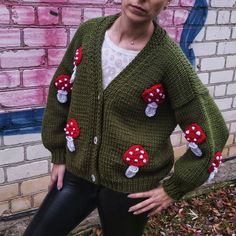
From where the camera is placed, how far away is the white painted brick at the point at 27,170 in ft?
8.80

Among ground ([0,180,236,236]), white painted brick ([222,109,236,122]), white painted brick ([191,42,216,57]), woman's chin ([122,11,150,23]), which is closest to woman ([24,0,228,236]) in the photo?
woman's chin ([122,11,150,23])

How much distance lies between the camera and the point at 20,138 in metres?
2.64

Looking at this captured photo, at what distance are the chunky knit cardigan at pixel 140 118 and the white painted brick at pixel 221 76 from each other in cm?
176

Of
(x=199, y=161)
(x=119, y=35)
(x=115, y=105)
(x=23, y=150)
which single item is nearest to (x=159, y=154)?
(x=199, y=161)

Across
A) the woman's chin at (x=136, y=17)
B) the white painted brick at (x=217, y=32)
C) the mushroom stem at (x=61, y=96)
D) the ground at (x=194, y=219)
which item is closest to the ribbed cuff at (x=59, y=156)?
the mushroom stem at (x=61, y=96)

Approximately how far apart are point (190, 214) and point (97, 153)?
1.88m

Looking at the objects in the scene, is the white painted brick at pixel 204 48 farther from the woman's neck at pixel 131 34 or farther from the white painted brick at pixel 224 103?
the woman's neck at pixel 131 34

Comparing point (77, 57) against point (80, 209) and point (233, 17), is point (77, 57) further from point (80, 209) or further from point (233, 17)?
point (233, 17)

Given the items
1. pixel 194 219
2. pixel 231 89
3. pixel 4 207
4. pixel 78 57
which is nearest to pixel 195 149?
pixel 78 57

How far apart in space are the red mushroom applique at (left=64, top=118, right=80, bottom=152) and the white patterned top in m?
0.21

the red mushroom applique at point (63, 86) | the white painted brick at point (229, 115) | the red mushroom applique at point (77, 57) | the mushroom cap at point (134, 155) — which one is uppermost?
the red mushroom applique at point (77, 57)

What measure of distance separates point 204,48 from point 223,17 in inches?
11.8

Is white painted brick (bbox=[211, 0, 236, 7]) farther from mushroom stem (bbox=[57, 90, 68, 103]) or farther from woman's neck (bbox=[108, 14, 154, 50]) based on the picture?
mushroom stem (bbox=[57, 90, 68, 103])

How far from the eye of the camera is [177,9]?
303cm
